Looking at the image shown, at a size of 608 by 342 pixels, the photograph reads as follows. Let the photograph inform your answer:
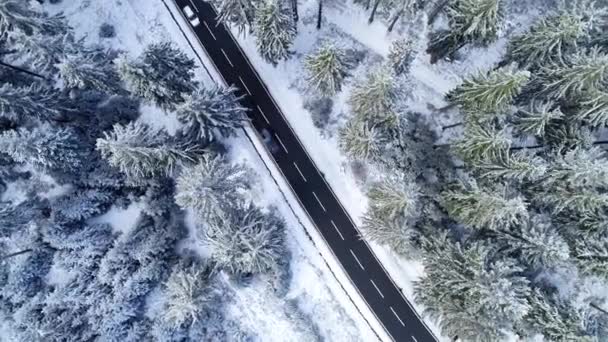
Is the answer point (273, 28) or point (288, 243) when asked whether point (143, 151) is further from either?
point (288, 243)

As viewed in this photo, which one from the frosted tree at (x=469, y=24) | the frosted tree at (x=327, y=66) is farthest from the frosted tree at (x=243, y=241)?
the frosted tree at (x=469, y=24)

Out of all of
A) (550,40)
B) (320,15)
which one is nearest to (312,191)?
(320,15)

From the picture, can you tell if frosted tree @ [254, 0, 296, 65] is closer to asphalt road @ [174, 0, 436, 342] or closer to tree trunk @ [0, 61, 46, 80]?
asphalt road @ [174, 0, 436, 342]

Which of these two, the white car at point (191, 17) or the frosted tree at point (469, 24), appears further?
the white car at point (191, 17)

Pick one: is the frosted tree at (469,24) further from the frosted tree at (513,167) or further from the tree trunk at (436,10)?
the frosted tree at (513,167)

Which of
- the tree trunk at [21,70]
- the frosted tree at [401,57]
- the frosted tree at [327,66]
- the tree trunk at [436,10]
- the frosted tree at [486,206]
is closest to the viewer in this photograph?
the frosted tree at [486,206]

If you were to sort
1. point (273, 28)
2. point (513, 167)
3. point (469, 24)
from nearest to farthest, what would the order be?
point (513, 167) → point (469, 24) → point (273, 28)
